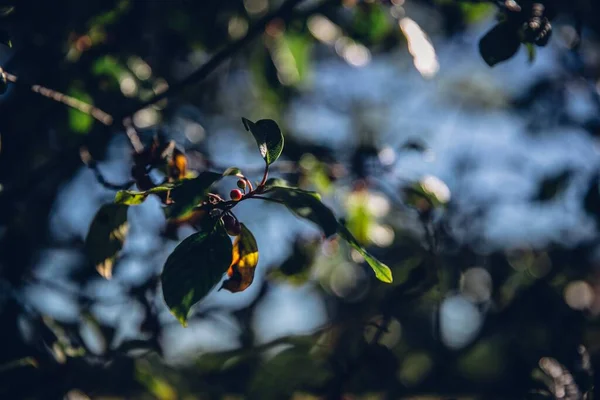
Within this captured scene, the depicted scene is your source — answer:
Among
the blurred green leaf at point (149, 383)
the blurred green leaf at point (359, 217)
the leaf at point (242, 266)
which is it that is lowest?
the blurred green leaf at point (149, 383)

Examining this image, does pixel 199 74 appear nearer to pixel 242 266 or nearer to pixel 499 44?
pixel 242 266

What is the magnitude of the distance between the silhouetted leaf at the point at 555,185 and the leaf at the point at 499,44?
118 cm

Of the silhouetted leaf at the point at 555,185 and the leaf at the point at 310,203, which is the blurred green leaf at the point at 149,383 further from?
the silhouetted leaf at the point at 555,185

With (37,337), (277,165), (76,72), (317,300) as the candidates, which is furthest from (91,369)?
(317,300)

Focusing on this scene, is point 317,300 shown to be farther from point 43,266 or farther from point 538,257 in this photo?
point 43,266

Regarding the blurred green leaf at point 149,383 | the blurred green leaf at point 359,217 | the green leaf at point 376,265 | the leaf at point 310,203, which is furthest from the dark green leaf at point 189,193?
the blurred green leaf at point 359,217

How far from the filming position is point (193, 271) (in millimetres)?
745

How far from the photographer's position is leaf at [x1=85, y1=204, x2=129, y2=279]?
98 cm

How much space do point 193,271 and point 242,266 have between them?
16 centimetres

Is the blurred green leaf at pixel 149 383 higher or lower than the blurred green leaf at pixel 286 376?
higher

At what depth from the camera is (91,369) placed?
136cm

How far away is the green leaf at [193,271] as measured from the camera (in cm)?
74

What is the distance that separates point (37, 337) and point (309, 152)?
3.23ft

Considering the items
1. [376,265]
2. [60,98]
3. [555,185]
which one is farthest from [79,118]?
[555,185]
